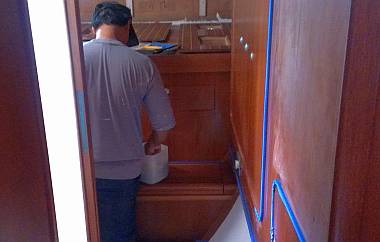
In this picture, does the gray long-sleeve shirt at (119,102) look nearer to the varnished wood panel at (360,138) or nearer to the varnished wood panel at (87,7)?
the varnished wood panel at (360,138)

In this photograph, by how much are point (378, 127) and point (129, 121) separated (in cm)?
132

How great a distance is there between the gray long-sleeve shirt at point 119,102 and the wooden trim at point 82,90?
0.38 m

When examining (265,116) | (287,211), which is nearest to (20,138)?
(287,211)

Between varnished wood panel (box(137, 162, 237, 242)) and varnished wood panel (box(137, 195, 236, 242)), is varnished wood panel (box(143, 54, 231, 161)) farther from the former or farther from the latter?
varnished wood panel (box(137, 195, 236, 242))

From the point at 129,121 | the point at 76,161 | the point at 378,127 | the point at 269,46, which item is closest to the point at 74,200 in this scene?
the point at 76,161

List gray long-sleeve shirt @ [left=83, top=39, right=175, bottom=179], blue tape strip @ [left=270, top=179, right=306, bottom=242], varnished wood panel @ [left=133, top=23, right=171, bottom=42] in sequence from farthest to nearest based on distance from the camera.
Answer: varnished wood panel @ [left=133, top=23, right=171, bottom=42] < gray long-sleeve shirt @ [left=83, top=39, right=175, bottom=179] < blue tape strip @ [left=270, top=179, right=306, bottom=242]

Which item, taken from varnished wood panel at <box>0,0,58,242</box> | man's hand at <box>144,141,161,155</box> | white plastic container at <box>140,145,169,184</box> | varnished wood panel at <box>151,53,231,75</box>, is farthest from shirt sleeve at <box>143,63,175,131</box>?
varnished wood panel at <box>0,0,58,242</box>

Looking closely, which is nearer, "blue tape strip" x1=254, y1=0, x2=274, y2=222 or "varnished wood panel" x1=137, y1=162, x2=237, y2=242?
"blue tape strip" x1=254, y1=0, x2=274, y2=222

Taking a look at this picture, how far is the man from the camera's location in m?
1.74

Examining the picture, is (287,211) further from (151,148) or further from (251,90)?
(151,148)

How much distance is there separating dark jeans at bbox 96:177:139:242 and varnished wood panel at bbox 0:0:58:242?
1303mm

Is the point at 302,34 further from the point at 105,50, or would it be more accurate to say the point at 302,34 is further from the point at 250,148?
the point at 105,50

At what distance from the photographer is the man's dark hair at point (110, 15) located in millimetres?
1761

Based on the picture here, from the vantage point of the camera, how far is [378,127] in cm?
63
